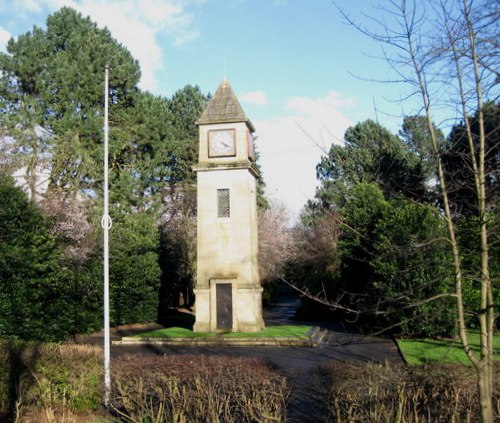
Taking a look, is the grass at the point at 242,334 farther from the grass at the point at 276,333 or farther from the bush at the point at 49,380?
the bush at the point at 49,380

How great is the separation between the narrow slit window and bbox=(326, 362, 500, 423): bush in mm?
16262

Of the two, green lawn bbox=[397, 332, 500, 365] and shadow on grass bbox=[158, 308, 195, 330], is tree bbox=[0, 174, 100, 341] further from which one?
green lawn bbox=[397, 332, 500, 365]

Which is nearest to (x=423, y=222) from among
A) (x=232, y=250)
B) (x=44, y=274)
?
(x=232, y=250)

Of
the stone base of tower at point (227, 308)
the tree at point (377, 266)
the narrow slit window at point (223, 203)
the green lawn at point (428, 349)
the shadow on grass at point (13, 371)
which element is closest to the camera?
the shadow on grass at point (13, 371)

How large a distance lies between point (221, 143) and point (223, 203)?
2.93 meters

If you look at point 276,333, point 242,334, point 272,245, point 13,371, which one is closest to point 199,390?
point 13,371

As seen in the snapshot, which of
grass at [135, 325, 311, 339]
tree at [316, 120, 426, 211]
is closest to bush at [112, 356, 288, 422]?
tree at [316, 120, 426, 211]

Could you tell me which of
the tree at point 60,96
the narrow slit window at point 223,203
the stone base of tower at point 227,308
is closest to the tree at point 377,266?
the stone base of tower at point 227,308

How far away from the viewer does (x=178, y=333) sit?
22.0 meters

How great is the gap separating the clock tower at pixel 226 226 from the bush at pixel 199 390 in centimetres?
1319

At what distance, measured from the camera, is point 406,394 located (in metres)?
7.04

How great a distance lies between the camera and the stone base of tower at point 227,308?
72.3 ft

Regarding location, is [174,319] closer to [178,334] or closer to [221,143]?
[178,334]

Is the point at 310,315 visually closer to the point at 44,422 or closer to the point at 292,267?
the point at 292,267
